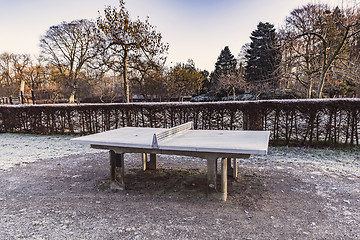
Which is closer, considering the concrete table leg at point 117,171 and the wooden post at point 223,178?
the wooden post at point 223,178

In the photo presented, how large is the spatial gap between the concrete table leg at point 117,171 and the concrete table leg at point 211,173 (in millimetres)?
1414

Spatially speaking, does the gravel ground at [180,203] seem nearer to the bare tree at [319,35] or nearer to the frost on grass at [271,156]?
the frost on grass at [271,156]

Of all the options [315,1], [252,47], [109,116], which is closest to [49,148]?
[109,116]

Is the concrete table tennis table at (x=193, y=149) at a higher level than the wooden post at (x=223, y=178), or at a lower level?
higher

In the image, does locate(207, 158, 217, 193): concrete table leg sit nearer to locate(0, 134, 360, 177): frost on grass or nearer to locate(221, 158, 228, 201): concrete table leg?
locate(221, 158, 228, 201): concrete table leg

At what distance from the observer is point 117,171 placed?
3818mm

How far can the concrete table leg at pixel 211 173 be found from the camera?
321 cm

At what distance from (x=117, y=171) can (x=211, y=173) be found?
5.24 feet

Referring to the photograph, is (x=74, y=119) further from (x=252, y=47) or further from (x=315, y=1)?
(x=252, y=47)

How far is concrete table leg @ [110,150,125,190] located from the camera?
3729 millimetres

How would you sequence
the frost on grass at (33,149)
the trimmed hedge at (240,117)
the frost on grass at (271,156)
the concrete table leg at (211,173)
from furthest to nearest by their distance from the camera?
1. the trimmed hedge at (240,117)
2. the frost on grass at (33,149)
3. the frost on grass at (271,156)
4. the concrete table leg at (211,173)

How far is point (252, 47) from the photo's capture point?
32000 mm

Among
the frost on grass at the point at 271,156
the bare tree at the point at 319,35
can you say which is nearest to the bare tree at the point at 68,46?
the frost on grass at the point at 271,156

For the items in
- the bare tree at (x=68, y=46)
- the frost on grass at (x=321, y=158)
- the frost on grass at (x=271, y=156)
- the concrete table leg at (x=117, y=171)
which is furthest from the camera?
the bare tree at (x=68, y=46)
